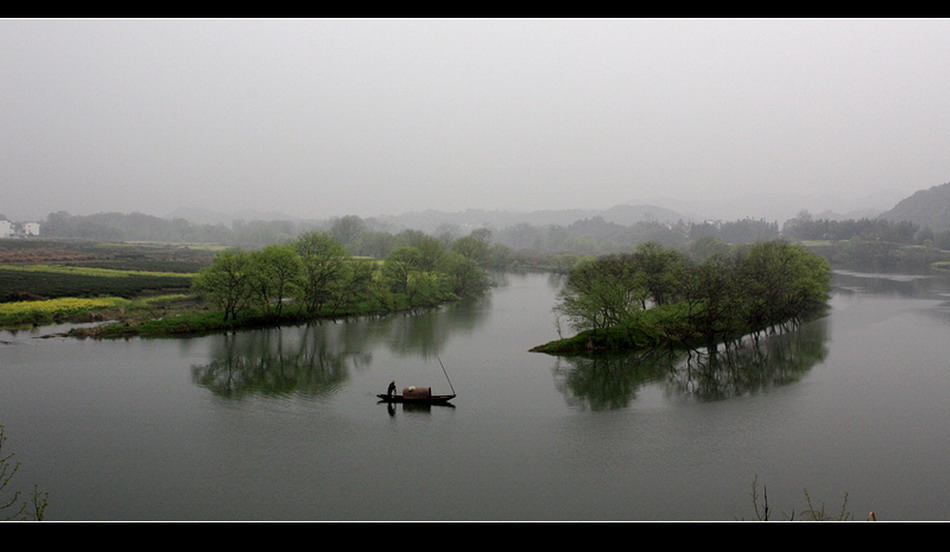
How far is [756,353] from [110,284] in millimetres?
31849

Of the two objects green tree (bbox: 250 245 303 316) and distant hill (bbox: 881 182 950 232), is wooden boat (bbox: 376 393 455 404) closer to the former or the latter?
green tree (bbox: 250 245 303 316)

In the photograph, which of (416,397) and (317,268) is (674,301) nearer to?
(416,397)

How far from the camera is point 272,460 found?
10.5 m

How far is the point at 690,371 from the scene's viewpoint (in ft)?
58.0

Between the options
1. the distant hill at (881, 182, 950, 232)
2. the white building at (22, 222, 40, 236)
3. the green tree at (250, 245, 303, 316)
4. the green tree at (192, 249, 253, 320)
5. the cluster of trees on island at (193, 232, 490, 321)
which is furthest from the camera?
the distant hill at (881, 182, 950, 232)

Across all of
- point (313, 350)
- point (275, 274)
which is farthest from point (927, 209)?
point (313, 350)

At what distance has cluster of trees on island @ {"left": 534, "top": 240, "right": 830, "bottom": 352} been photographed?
67.9ft

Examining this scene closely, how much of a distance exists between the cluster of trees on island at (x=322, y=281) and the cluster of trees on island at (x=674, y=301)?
11.9 metres

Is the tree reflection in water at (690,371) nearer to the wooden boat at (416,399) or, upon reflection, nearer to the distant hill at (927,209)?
the wooden boat at (416,399)

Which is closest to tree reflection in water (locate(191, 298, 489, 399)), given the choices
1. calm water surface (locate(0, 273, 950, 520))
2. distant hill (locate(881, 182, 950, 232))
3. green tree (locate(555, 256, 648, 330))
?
calm water surface (locate(0, 273, 950, 520))

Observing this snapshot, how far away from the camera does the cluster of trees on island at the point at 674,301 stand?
20.7 metres

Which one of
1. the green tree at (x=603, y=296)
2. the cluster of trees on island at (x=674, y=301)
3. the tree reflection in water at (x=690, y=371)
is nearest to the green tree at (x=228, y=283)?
the cluster of trees on island at (x=674, y=301)

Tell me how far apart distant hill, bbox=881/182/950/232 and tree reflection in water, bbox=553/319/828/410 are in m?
96.3
